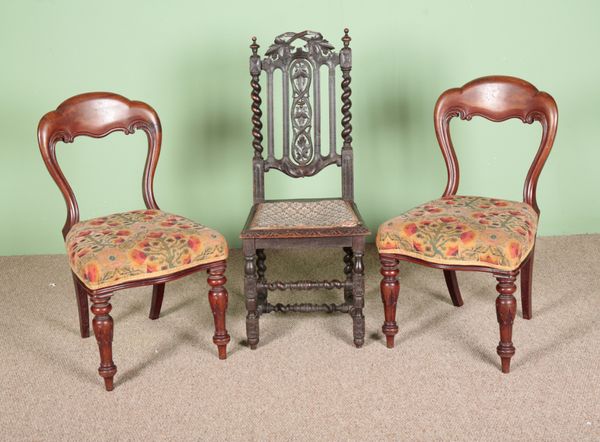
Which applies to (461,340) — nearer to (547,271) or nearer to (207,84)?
(547,271)

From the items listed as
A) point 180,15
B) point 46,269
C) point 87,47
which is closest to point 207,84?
point 180,15

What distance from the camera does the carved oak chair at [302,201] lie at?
2.71 m

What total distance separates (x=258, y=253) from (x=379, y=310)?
22.3 inches

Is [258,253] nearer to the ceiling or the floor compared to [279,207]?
nearer to the floor

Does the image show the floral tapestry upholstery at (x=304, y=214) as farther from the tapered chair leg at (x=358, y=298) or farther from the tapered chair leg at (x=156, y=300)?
the tapered chair leg at (x=156, y=300)

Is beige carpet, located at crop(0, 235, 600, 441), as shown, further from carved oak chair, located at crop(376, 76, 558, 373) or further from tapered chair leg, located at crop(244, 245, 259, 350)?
carved oak chair, located at crop(376, 76, 558, 373)

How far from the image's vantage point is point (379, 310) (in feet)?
10.5

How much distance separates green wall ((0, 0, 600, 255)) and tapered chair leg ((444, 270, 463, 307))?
1.05 metres

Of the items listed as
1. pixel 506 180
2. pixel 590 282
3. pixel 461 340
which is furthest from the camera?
pixel 506 180

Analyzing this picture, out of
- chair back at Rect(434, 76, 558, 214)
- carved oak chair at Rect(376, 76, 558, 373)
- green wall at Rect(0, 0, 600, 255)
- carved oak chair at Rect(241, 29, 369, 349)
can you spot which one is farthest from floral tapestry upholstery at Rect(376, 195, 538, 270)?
green wall at Rect(0, 0, 600, 255)

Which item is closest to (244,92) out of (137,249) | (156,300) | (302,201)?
(302,201)

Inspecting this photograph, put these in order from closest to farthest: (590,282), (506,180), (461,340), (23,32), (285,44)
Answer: (461,340) < (285,44) < (590,282) < (23,32) < (506,180)

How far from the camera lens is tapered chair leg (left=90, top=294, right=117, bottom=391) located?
2502 mm

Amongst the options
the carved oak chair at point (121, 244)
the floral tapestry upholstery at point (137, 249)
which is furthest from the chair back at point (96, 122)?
the floral tapestry upholstery at point (137, 249)
